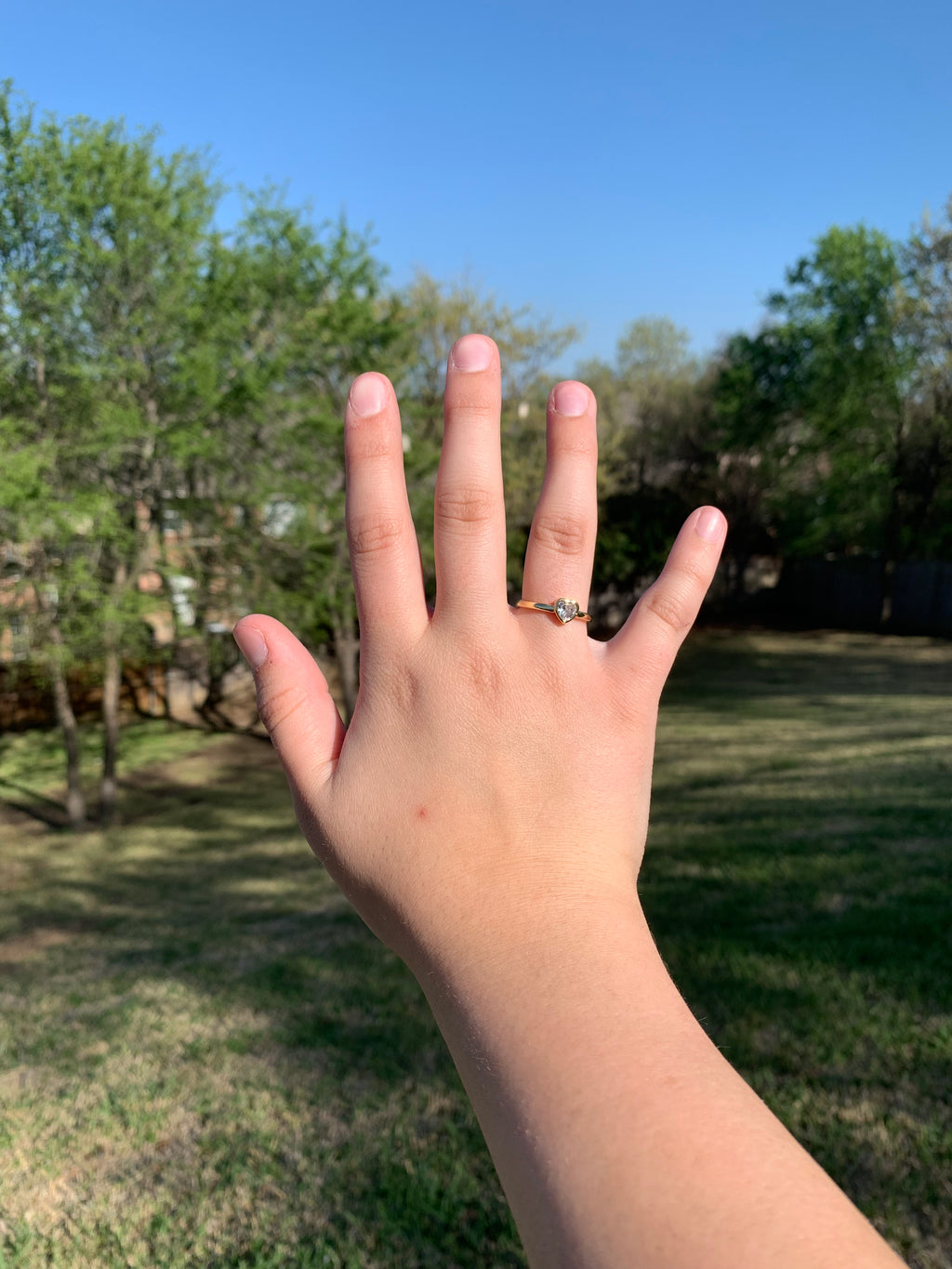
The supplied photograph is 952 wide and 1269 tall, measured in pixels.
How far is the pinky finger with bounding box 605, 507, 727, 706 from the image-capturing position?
1318 millimetres

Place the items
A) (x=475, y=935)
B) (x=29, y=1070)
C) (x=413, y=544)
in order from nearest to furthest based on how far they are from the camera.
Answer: (x=475, y=935) → (x=413, y=544) → (x=29, y=1070)

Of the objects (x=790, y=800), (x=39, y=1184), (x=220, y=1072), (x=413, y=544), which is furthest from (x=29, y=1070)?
(x=790, y=800)

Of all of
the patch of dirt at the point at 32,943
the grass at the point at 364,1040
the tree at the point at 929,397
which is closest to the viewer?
the grass at the point at 364,1040

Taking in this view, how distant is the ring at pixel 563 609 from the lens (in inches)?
51.9

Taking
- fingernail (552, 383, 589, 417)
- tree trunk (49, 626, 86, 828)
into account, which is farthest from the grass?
tree trunk (49, 626, 86, 828)

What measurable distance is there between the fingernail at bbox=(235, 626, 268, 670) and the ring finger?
403 mm

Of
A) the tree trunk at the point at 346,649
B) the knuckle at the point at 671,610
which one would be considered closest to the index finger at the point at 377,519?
the knuckle at the point at 671,610

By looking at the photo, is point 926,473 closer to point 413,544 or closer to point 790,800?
point 790,800

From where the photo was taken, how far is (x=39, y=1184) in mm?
3324

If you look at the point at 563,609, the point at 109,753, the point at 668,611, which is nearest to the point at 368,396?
the point at 563,609

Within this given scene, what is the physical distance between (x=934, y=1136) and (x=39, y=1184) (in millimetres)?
3127

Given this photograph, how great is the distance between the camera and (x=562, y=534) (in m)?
1.39

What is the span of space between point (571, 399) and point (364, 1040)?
407cm

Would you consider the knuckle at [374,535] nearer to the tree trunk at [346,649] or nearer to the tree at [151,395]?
the tree at [151,395]
